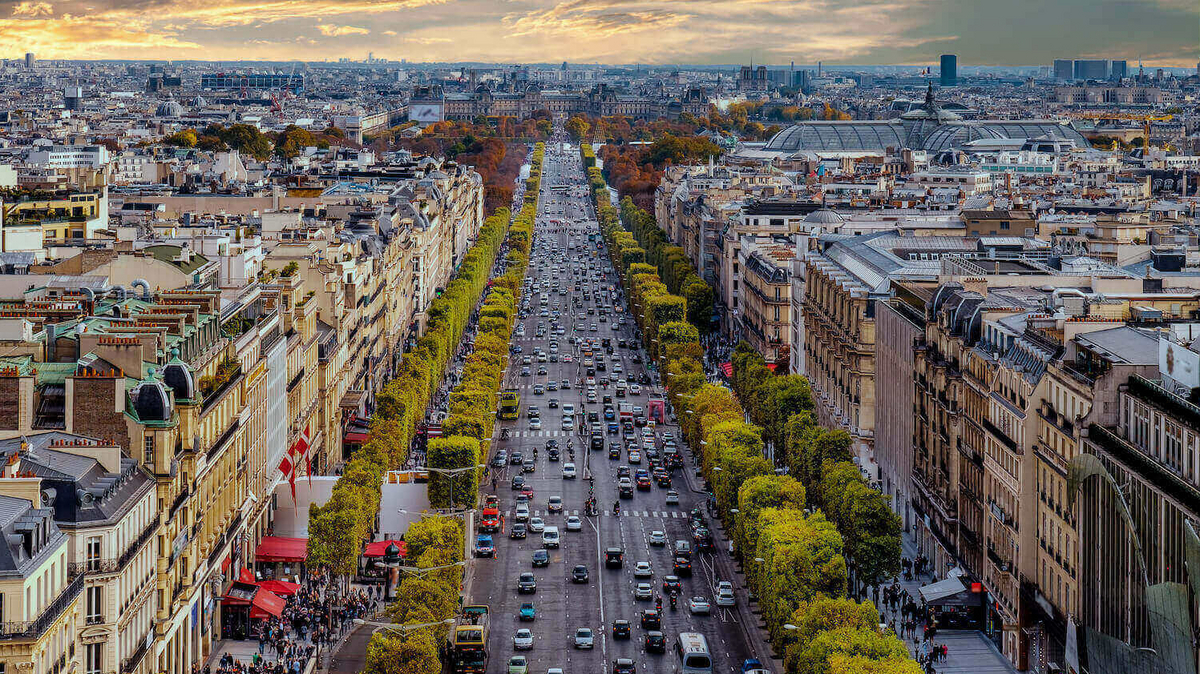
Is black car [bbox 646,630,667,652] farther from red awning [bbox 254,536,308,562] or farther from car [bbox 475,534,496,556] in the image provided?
red awning [bbox 254,536,308,562]

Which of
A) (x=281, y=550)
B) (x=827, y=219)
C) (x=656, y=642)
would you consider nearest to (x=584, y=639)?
(x=656, y=642)

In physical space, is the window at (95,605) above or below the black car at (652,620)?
above

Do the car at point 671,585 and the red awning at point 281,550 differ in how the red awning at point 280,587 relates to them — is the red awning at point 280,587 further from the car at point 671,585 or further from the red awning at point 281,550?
the car at point 671,585

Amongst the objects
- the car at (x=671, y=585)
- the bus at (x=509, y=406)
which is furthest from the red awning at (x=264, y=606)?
the bus at (x=509, y=406)

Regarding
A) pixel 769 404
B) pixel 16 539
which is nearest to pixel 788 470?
pixel 769 404

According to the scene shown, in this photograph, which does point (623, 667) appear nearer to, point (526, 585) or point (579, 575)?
point (526, 585)

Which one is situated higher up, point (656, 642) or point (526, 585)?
point (656, 642)

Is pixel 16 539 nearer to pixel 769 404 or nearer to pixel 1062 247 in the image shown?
pixel 769 404

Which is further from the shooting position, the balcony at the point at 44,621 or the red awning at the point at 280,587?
the red awning at the point at 280,587
